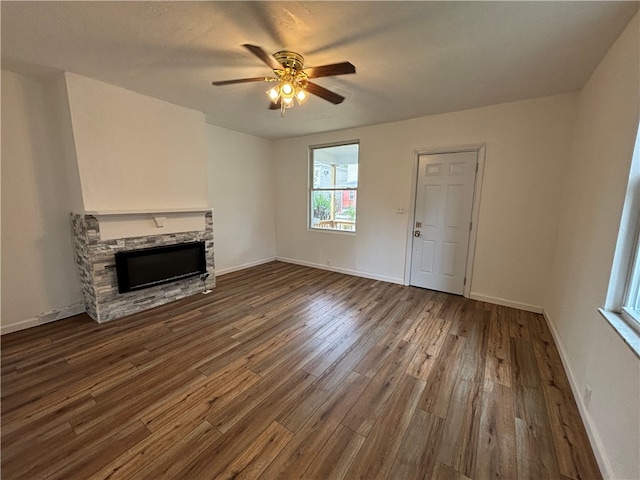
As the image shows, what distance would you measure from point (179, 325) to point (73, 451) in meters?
1.45

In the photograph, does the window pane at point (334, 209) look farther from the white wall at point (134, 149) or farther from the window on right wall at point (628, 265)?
the window on right wall at point (628, 265)

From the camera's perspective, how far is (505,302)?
3.44m

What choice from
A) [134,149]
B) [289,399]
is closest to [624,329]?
[289,399]

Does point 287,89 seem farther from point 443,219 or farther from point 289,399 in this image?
point 443,219

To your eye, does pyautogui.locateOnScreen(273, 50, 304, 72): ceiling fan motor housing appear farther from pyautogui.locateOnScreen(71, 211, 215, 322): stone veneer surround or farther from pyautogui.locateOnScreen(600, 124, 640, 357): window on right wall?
pyautogui.locateOnScreen(71, 211, 215, 322): stone veneer surround

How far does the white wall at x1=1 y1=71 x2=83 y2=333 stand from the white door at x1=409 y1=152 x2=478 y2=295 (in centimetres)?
442

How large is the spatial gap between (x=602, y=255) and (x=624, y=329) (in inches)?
23.0

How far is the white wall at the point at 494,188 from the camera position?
3.06 meters

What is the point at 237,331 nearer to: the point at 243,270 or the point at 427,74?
the point at 243,270

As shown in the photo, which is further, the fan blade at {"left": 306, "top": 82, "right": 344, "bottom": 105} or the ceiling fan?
the fan blade at {"left": 306, "top": 82, "right": 344, "bottom": 105}

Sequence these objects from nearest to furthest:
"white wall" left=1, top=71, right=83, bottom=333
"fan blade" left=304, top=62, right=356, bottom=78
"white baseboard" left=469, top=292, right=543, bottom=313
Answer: "fan blade" left=304, top=62, right=356, bottom=78, "white wall" left=1, top=71, right=83, bottom=333, "white baseboard" left=469, top=292, right=543, bottom=313

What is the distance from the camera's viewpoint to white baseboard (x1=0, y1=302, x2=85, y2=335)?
267cm

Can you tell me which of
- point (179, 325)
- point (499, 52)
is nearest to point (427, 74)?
point (499, 52)

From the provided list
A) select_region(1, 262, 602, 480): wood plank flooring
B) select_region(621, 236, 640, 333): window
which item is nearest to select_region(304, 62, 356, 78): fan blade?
select_region(621, 236, 640, 333): window
